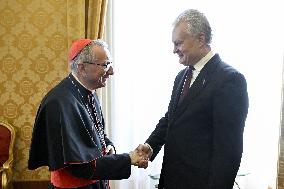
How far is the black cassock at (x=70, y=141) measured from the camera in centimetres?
160

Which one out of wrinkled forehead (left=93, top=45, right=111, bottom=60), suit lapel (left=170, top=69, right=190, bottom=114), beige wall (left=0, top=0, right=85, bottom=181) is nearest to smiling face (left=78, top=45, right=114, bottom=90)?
wrinkled forehead (left=93, top=45, right=111, bottom=60)

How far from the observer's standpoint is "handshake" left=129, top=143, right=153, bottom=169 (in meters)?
1.76

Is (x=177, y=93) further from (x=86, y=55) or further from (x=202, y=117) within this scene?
(x=86, y=55)

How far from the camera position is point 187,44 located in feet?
5.07

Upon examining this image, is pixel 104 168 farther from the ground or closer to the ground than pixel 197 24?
closer to the ground

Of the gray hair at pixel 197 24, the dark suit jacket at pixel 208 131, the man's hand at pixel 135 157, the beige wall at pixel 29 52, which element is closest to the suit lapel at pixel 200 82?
the dark suit jacket at pixel 208 131

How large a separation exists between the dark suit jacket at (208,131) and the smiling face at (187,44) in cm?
8

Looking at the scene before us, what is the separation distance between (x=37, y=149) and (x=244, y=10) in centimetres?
203

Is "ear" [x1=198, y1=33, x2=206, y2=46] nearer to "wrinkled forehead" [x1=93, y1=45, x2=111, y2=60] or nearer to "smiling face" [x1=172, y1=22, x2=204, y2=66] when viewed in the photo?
"smiling face" [x1=172, y1=22, x2=204, y2=66]

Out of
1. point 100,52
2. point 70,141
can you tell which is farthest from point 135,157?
point 100,52

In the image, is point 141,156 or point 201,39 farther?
point 141,156

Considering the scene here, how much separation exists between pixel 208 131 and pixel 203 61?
0.34 meters

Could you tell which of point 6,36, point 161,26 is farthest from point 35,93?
point 161,26

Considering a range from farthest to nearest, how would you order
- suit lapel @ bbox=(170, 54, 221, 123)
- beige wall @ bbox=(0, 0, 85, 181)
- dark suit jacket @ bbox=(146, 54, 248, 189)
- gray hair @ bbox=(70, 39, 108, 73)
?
beige wall @ bbox=(0, 0, 85, 181) → gray hair @ bbox=(70, 39, 108, 73) → suit lapel @ bbox=(170, 54, 221, 123) → dark suit jacket @ bbox=(146, 54, 248, 189)
